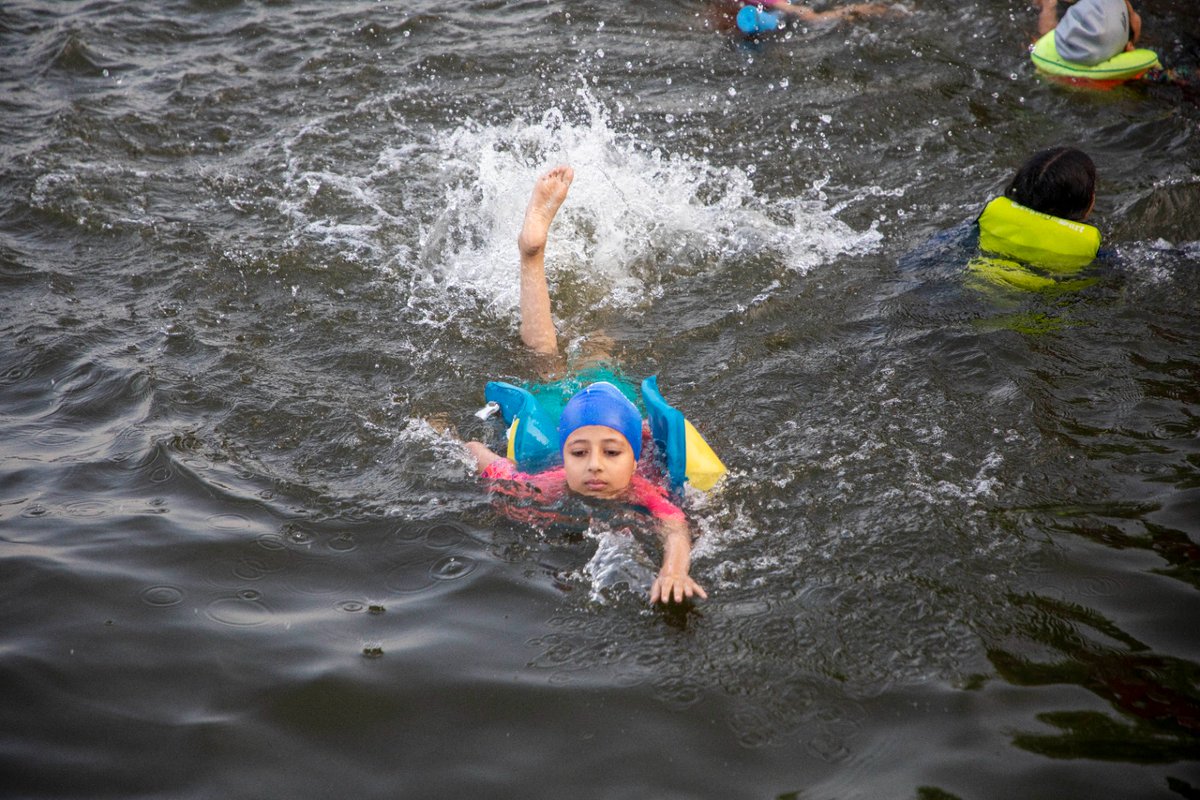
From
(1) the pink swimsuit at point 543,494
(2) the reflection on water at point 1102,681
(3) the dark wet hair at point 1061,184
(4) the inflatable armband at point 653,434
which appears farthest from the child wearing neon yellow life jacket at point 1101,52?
(2) the reflection on water at point 1102,681

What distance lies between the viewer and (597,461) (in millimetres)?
4418

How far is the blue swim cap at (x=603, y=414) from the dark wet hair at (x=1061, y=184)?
3.23 m

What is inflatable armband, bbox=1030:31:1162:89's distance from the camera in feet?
27.7

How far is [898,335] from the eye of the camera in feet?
18.4

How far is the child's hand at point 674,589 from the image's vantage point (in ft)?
12.1

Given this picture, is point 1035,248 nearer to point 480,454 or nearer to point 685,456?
point 685,456

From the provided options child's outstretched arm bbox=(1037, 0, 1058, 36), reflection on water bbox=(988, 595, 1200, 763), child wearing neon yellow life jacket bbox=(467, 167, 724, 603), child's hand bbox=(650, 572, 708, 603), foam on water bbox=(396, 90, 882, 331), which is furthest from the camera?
child's outstretched arm bbox=(1037, 0, 1058, 36)

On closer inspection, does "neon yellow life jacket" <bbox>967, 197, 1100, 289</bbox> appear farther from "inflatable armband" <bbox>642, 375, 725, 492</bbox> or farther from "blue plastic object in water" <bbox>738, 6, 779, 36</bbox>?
"blue plastic object in water" <bbox>738, 6, 779, 36</bbox>

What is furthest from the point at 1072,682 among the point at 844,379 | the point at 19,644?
the point at 19,644

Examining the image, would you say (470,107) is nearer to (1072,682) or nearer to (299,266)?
(299,266)

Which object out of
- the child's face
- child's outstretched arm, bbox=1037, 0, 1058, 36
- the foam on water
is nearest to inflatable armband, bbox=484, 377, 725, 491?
the child's face

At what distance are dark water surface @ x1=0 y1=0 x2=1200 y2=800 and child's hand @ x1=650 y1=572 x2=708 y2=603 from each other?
0.10 meters

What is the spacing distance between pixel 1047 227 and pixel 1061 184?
28cm

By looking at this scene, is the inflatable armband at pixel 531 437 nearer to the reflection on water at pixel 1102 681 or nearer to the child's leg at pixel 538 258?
the child's leg at pixel 538 258
